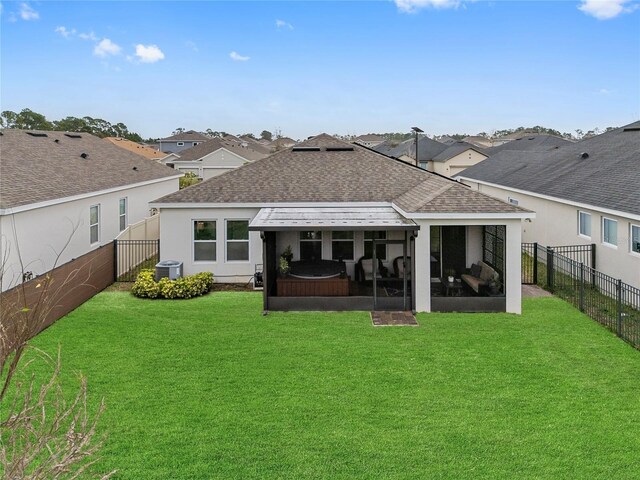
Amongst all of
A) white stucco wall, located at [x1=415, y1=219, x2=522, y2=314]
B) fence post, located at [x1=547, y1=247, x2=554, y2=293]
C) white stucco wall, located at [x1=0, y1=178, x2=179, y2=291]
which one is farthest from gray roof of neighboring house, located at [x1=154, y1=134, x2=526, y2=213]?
fence post, located at [x1=547, y1=247, x2=554, y2=293]

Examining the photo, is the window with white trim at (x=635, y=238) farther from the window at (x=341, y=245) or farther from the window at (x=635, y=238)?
the window at (x=341, y=245)

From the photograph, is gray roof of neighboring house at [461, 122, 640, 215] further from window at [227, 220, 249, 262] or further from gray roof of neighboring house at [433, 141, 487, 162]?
gray roof of neighboring house at [433, 141, 487, 162]

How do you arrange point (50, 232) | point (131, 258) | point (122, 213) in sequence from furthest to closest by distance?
point (122, 213), point (131, 258), point (50, 232)

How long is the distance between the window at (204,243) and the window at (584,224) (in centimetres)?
1504

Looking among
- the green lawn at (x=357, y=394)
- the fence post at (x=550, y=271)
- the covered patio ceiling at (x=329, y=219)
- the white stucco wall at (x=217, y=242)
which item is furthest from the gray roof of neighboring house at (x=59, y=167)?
the fence post at (x=550, y=271)

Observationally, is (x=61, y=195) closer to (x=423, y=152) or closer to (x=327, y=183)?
(x=327, y=183)

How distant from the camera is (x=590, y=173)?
21938 mm

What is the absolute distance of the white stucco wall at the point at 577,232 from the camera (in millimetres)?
15875

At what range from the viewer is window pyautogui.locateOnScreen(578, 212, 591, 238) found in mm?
19028

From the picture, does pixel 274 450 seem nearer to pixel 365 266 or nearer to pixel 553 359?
pixel 553 359

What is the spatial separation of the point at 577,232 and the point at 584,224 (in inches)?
19.4

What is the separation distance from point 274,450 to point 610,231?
1566 cm

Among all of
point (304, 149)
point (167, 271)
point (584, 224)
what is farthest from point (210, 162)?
point (584, 224)

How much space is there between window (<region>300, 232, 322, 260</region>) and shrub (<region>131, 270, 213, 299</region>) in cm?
398
